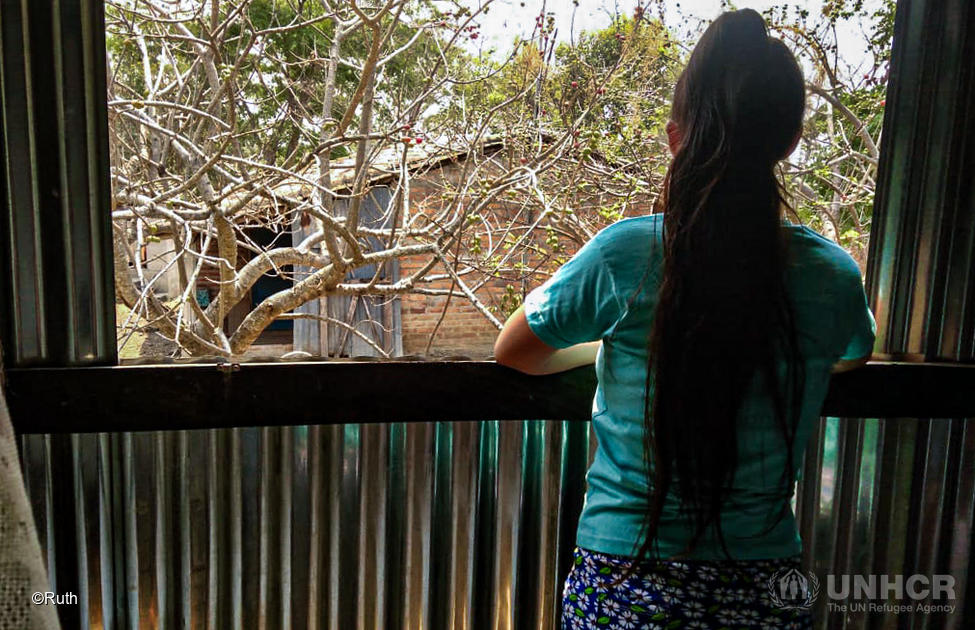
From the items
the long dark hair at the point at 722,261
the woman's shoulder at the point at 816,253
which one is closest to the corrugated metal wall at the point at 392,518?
the long dark hair at the point at 722,261

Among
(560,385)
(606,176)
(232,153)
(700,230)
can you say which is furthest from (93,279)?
(606,176)

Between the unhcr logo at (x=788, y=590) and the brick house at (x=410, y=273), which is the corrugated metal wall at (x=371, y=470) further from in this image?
the brick house at (x=410, y=273)

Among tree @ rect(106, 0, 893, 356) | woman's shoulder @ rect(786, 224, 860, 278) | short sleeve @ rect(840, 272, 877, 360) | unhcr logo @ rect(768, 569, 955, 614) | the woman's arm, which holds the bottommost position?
unhcr logo @ rect(768, 569, 955, 614)

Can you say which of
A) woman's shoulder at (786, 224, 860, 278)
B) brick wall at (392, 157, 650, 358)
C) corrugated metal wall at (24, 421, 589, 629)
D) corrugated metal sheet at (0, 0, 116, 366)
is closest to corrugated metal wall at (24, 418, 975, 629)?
corrugated metal wall at (24, 421, 589, 629)

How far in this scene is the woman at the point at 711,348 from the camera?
0.98 m

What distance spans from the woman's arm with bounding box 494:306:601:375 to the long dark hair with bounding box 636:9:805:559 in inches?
10.1

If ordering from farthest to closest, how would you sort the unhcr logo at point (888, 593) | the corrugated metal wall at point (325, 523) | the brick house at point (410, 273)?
the brick house at point (410, 273)
the unhcr logo at point (888, 593)
the corrugated metal wall at point (325, 523)

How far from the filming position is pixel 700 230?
3.22 ft

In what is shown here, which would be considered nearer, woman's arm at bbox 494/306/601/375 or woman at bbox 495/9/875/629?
woman at bbox 495/9/875/629

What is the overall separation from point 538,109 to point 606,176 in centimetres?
72

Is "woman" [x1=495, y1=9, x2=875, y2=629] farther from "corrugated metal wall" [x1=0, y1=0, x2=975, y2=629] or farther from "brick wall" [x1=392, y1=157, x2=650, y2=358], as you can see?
"brick wall" [x1=392, y1=157, x2=650, y2=358]

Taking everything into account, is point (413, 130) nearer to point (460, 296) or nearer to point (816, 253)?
point (460, 296)

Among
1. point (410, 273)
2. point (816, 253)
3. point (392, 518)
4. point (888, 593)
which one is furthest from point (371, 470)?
point (410, 273)

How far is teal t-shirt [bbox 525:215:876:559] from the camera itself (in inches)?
40.5
